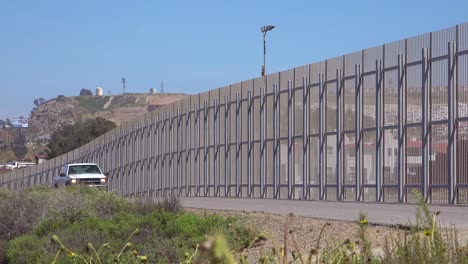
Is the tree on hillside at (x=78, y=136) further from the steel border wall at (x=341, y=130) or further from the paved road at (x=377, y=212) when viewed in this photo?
the paved road at (x=377, y=212)

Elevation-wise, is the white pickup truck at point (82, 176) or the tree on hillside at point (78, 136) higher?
the tree on hillside at point (78, 136)

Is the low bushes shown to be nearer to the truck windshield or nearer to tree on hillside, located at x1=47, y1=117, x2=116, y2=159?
the truck windshield

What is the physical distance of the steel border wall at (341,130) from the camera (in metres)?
25.1

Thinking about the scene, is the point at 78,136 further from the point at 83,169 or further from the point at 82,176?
the point at 82,176

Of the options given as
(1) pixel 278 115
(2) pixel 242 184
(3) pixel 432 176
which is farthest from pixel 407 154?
(2) pixel 242 184

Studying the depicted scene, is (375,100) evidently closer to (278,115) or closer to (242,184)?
(278,115)

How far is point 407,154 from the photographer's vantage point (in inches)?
1056

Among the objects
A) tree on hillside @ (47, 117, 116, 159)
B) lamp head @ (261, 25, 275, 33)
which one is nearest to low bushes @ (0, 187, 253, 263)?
lamp head @ (261, 25, 275, 33)

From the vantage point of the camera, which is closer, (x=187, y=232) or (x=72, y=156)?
(x=187, y=232)

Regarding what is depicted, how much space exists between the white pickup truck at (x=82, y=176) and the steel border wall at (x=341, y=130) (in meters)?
3.74

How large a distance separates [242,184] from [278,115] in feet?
13.8

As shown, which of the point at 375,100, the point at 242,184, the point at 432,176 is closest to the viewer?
the point at 432,176

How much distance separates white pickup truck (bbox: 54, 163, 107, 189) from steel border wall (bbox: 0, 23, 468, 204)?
12.3 feet

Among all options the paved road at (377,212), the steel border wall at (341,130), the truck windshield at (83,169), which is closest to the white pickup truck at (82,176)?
the truck windshield at (83,169)
